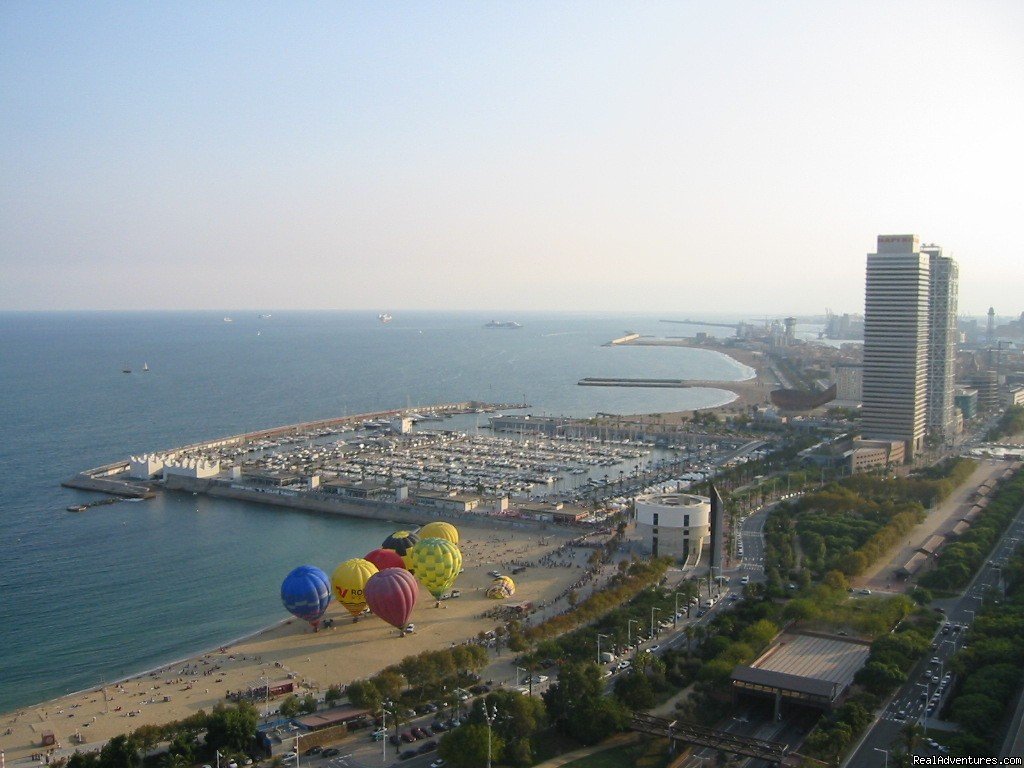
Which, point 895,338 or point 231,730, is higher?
point 895,338

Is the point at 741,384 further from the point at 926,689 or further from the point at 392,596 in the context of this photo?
the point at 926,689

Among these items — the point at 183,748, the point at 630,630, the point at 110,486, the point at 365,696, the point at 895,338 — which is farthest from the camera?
the point at 895,338

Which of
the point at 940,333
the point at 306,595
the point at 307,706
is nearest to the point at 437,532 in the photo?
the point at 306,595

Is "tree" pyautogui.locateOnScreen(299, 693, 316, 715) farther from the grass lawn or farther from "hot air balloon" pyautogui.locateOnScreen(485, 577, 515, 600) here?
"hot air balloon" pyautogui.locateOnScreen(485, 577, 515, 600)

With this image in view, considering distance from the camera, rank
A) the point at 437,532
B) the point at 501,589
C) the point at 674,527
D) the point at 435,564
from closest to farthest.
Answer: the point at 435,564, the point at 501,589, the point at 437,532, the point at 674,527

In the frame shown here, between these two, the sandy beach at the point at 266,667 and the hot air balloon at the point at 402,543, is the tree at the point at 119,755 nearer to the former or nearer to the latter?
the sandy beach at the point at 266,667

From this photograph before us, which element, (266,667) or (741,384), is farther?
(741,384)

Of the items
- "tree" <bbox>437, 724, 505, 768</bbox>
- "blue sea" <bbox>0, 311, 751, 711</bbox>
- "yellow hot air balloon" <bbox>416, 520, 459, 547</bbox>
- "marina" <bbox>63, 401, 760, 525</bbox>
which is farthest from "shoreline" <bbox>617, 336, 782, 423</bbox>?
"tree" <bbox>437, 724, 505, 768</bbox>
